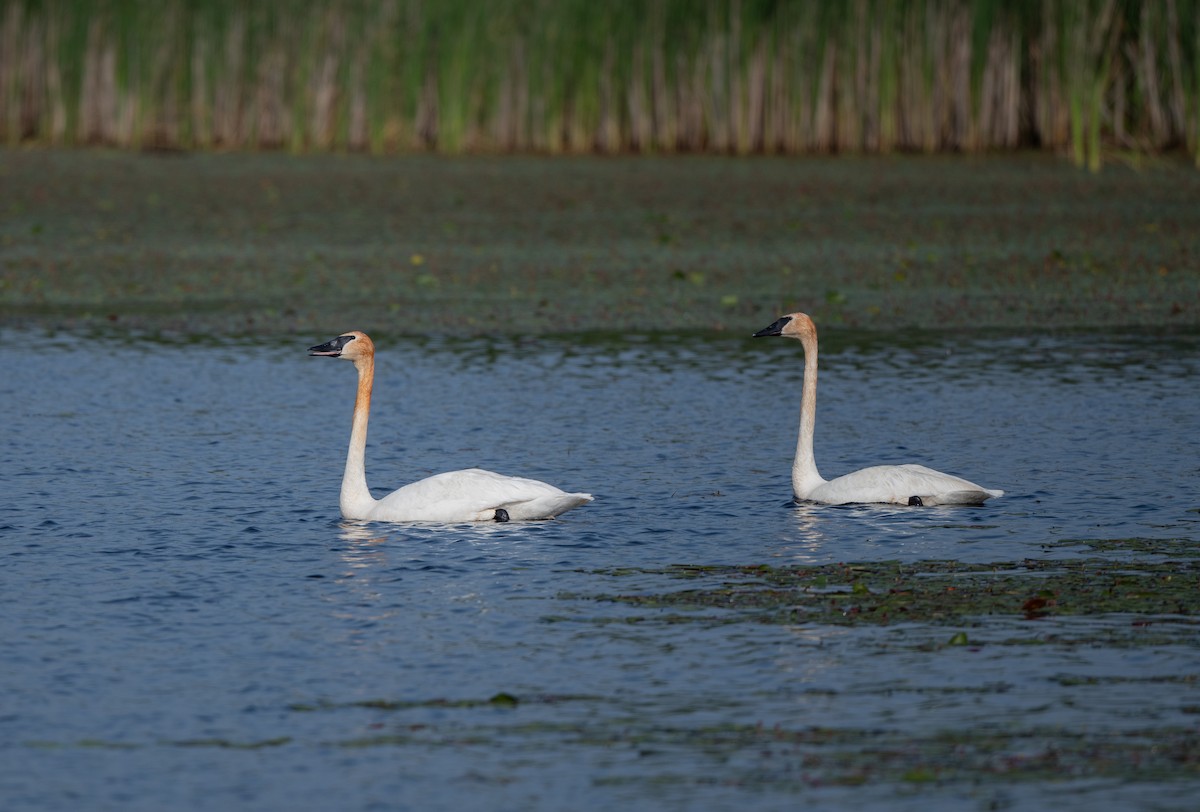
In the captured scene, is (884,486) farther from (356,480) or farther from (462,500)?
(356,480)

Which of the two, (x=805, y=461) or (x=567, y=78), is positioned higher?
(x=567, y=78)

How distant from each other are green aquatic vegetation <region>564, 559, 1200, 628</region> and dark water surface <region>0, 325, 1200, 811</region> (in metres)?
0.11

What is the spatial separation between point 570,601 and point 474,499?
1.56 meters

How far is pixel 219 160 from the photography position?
84.5ft

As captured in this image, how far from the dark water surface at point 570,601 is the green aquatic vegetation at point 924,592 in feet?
0.38

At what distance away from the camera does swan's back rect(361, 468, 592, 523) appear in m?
9.09

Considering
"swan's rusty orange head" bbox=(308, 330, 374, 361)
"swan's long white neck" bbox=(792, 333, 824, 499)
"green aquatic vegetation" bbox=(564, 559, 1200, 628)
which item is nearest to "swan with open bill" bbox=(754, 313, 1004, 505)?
"swan's long white neck" bbox=(792, 333, 824, 499)

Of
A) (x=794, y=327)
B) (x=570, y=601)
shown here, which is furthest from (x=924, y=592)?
(x=794, y=327)

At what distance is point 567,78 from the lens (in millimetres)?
26016

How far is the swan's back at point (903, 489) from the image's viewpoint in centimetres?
932

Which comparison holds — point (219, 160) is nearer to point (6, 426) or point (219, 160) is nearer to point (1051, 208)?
point (1051, 208)

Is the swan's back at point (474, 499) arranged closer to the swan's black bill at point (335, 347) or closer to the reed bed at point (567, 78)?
the swan's black bill at point (335, 347)

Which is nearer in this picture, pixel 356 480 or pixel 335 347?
pixel 356 480

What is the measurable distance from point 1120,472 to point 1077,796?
16.6 feet
